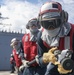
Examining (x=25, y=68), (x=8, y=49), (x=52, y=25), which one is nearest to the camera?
(x=52, y=25)

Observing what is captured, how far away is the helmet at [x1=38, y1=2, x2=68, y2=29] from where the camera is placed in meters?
4.86

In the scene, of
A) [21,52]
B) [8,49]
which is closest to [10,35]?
[8,49]

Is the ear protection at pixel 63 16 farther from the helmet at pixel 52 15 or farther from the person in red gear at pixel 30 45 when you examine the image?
the person in red gear at pixel 30 45

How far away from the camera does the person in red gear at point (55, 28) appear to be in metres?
4.89

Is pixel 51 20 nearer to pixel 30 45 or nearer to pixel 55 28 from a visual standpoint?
pixel 55 28

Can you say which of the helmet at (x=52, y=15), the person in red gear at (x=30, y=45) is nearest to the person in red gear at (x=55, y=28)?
the helmet at (x=52, y=15)

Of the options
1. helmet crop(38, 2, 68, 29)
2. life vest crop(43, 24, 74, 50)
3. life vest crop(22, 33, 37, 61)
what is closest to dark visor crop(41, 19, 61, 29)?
helmet crop(38, 2, 68, 29)

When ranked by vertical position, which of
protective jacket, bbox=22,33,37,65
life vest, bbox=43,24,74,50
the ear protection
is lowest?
protective jacket, bbox=22,33,37,65

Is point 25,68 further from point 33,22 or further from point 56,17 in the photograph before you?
point 56,17

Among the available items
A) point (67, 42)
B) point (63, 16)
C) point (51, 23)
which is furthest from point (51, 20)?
point (67, 42)

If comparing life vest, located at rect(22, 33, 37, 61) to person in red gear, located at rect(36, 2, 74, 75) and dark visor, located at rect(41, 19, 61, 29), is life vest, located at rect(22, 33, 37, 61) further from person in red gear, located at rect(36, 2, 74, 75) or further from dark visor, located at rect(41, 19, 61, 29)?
dark visor, located at rect(41, 19, 61, 29)

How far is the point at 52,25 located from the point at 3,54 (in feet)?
108

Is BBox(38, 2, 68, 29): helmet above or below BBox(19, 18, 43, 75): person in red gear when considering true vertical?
above

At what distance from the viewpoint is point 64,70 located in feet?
14.8
